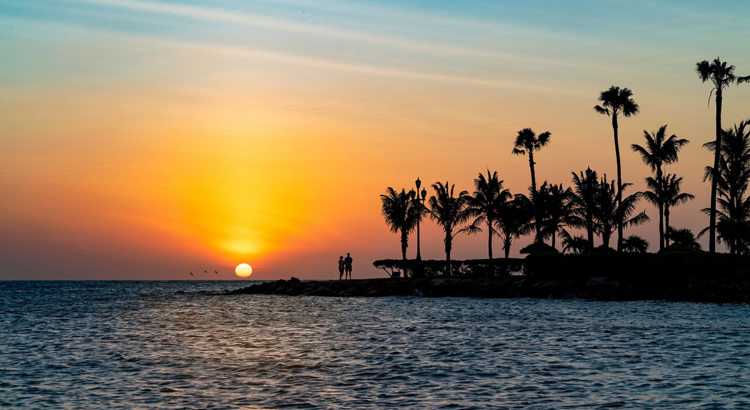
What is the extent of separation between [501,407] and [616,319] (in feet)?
57.0

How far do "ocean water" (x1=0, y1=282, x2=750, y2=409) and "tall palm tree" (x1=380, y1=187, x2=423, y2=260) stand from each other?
1587 inches

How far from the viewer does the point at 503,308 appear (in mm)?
34750

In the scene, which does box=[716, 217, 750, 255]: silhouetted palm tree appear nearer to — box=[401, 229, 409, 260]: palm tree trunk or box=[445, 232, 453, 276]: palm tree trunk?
box=[445, 232, 453, 276]: palm tree trunk

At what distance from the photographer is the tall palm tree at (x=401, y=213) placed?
222 feet

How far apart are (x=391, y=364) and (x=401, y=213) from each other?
53.9 metres

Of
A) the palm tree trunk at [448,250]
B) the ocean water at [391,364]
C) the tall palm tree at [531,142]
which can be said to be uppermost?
the tall palm tree at [531,142]

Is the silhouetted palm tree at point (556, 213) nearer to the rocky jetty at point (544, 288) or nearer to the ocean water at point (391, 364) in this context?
the rocky jetty at point (544, 288)

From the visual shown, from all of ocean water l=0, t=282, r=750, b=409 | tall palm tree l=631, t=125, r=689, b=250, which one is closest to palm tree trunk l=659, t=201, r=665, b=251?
tall palm tree l=631, t=125, r=689, b=250

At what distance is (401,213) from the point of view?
227 ft

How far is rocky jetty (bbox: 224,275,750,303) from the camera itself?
37.8m

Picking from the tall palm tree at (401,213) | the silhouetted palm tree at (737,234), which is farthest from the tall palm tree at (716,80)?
the tall palm tree at (401,213)

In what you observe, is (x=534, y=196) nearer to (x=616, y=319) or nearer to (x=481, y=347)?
(x=616, y=319)

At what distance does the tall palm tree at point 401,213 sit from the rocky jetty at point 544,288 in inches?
423

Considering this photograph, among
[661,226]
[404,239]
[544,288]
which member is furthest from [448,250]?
[661,226]
